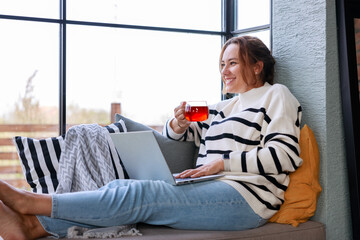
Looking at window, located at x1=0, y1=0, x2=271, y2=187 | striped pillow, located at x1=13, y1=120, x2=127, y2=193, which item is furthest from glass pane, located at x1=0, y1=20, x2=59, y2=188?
striped pillow, located at x1=13, y1=120, x2=127, y2=193

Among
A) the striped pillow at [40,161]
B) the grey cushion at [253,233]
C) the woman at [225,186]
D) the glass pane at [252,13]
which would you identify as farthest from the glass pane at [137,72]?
the grey cushion at [253,233]

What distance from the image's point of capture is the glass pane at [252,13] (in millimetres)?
2911

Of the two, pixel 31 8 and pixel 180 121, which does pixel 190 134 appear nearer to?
pixel 180 121

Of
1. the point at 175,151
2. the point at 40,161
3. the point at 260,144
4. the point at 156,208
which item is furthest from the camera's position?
the point at 175,151

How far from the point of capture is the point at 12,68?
266 cm

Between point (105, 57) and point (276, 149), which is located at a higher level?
point (105, 57)

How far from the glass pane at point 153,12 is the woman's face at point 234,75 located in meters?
0.87

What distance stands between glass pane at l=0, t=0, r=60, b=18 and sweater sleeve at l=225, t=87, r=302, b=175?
5.02 feet

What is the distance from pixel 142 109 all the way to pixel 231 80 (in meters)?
0.90

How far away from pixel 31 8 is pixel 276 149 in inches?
69.3

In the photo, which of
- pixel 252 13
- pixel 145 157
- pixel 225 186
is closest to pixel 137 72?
pixel 252 13

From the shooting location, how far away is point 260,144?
6.82ft

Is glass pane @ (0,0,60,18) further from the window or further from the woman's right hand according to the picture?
the woman's right hand

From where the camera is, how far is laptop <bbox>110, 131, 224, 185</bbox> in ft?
6.00
